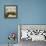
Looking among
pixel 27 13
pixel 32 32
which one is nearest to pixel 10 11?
pixel 27 13

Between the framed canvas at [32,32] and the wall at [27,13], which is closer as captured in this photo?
the framed canvas at [32,32]

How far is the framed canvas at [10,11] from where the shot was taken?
486cm

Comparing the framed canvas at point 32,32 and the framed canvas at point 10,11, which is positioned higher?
the framed canvas at point 10,11

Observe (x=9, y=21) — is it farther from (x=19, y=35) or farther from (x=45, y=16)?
(x=45, y=16)

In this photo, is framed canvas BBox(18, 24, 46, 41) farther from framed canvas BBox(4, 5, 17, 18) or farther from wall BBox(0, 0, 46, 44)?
framed canvas BBox(4, 5, 17, 18)

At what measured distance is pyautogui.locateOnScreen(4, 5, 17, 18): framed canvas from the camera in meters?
4.86

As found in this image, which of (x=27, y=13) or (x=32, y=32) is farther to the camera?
(x=27, y=13)

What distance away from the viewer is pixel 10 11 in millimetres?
4867

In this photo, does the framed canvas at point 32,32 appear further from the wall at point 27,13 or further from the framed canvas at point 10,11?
the framed canvas at point 10,11

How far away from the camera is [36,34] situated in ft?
15.4

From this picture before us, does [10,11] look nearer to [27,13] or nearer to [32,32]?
[27,13]

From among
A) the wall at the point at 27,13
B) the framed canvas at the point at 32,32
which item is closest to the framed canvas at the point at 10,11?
the wall at the point at 27,13

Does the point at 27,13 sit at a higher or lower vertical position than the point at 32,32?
higher

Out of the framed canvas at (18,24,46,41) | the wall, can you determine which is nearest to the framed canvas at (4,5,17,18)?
the wall
